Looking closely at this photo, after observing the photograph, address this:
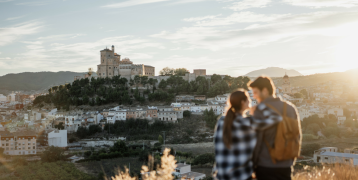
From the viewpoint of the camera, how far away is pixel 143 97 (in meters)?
35.9

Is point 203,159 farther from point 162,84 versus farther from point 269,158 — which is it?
point 162,84

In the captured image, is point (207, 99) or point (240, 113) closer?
point (240, 113)

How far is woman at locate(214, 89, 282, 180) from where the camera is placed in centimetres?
200

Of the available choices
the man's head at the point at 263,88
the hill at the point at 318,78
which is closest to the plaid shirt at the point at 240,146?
the man's head at the point at 263,88

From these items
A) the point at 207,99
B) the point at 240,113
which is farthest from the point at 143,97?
the point at 240,113

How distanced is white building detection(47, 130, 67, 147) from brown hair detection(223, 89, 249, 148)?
87.6 feet

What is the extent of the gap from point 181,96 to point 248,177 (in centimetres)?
3484

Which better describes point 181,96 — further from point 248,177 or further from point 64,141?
point 248,177

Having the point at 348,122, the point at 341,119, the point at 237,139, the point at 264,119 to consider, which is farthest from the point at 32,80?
the point at 264,119

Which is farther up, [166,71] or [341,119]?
[166,71]

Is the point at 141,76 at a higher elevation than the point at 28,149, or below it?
higher

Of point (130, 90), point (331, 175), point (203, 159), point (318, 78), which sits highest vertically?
point (318, 78)

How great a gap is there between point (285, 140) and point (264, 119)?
0.86 ft

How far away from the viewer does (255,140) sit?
2039 millimetres
